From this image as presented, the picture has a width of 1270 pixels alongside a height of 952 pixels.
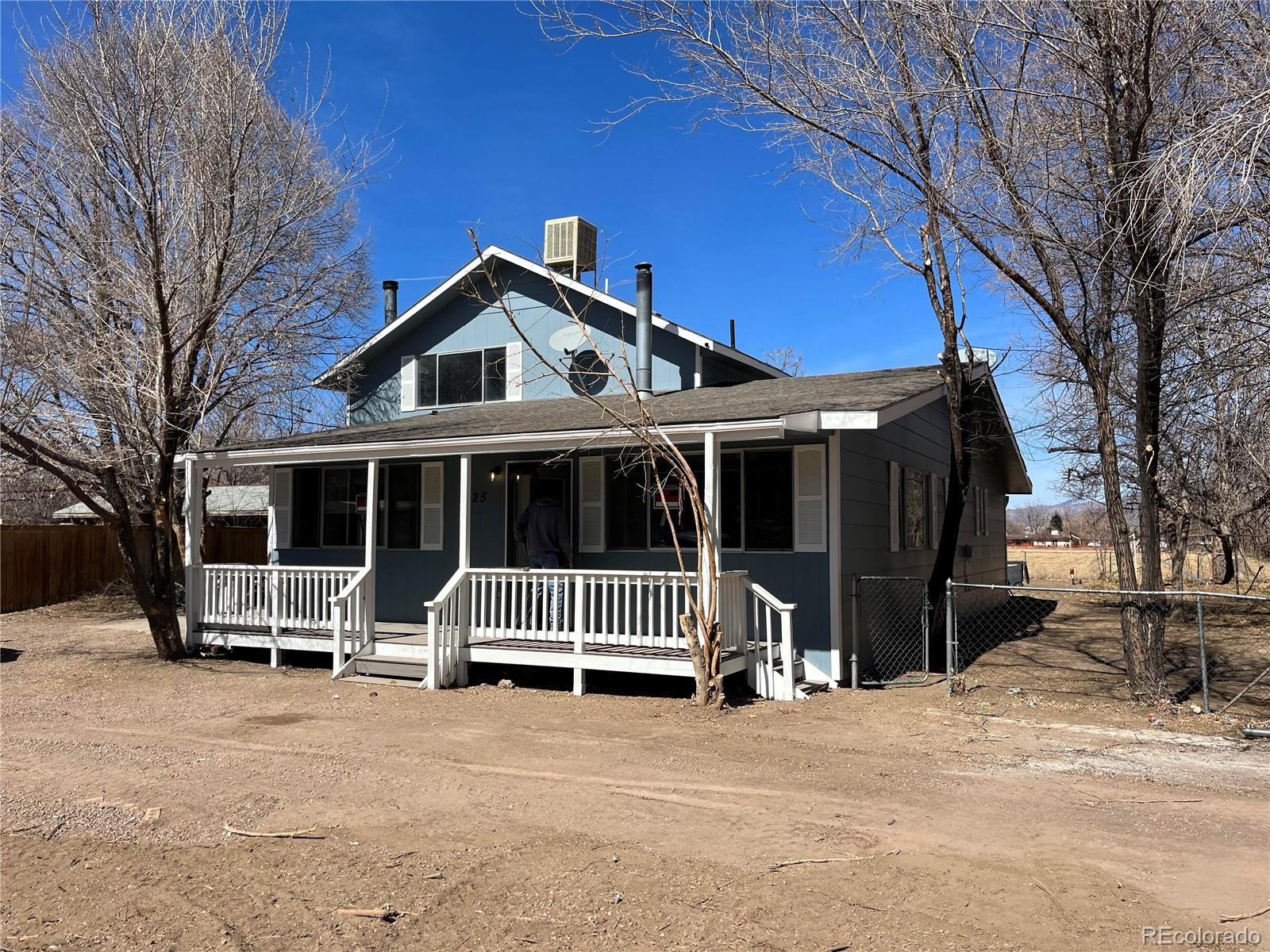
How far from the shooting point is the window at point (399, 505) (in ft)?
40.5

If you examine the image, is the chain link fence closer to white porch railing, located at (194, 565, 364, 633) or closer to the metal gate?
the metal gate

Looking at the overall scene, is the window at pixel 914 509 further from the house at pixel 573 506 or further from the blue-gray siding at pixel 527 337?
the blue-gray siding at pixel 527 337

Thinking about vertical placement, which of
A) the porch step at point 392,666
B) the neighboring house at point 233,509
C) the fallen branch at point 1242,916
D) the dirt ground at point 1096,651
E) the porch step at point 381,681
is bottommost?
the dirt ground at point 1096,651

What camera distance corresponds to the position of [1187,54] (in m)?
7.85

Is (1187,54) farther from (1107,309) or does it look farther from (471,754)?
(471,754)

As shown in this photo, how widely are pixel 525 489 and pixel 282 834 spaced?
703 centimetres

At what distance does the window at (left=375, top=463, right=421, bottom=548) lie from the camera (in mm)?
12352

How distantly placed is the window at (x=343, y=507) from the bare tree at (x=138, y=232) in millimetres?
2003

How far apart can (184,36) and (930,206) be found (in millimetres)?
8996

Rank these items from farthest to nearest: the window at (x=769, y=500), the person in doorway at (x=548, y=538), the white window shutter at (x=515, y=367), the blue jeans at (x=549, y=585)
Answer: the white window shutter at (x=515, y=367) < the person in doorway at (x=548, y=538) < the blue jeans at (x=549, y=585) < the window at (x=769, y=500)

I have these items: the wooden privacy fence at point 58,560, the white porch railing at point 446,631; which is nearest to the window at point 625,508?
the white porch railing at point 446,631

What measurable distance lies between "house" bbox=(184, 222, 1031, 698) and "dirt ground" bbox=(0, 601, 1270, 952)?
1146 mm

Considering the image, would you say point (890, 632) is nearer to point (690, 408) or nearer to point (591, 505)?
point (690, 408)

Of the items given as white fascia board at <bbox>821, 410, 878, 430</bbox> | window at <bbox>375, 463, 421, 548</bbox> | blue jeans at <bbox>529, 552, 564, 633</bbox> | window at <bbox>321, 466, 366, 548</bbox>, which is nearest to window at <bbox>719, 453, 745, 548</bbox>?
white fascia board at <bbox>821, 410, 878, 430</bbox>
